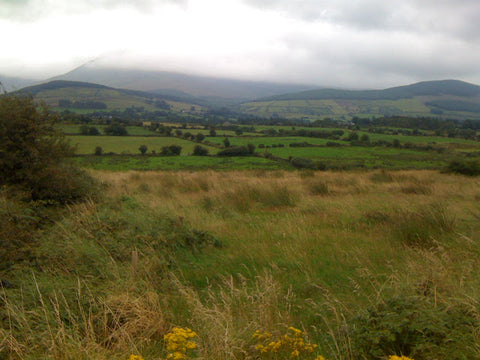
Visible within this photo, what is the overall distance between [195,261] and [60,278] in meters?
1.98

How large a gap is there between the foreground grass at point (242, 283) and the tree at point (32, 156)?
3.07 feet

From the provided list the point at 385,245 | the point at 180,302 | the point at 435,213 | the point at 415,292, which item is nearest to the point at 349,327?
the point at 415,292

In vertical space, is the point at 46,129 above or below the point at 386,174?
above

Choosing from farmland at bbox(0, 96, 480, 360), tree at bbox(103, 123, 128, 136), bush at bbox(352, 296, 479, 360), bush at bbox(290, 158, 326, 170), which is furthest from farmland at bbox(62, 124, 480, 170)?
bush at bbox(352, 296, 479, 360)

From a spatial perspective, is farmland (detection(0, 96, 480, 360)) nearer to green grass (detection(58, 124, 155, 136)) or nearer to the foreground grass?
the foreground grass

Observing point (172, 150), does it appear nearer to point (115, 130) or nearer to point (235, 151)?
point (235, 151)

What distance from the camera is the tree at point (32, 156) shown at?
23.1 feet

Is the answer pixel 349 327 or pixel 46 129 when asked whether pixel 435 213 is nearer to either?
pixel 349 327

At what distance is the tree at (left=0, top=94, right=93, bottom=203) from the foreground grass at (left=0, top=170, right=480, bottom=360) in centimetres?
93

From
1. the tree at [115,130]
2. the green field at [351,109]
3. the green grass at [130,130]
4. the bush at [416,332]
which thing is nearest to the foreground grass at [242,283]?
the bush at [416,332]

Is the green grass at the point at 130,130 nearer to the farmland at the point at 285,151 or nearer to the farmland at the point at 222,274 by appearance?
the farmland at the point at 285,151

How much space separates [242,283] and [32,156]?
6273 millimetres

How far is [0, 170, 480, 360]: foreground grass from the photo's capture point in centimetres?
277

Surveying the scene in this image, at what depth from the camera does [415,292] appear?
338 centimetres
